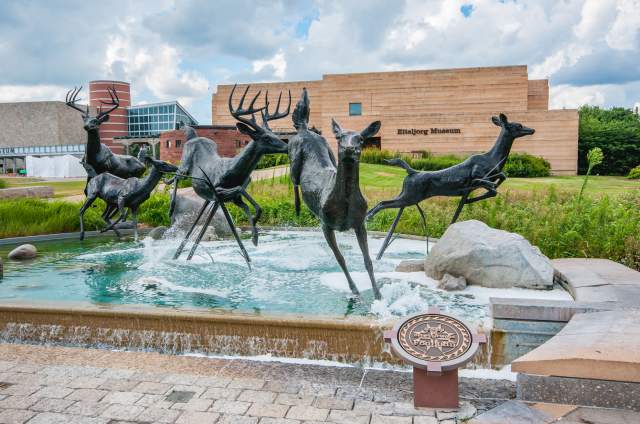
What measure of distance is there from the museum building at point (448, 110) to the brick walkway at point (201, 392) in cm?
3571

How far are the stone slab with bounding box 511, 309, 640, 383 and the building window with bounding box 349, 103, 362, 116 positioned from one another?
1596 inches

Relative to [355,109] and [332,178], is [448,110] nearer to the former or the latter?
[355,109]

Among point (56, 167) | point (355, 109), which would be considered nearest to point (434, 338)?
point (355, 109)

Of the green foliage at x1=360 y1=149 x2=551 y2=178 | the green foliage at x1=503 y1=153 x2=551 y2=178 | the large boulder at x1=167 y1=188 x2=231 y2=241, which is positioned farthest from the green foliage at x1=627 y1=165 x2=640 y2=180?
the large boulder at x1=167 y1=188 x2=231 y2=241

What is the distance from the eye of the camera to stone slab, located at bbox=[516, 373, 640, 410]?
3549 millimetres

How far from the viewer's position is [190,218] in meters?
12.9

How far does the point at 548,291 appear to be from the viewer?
22.2 feet

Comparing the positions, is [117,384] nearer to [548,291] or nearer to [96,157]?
[548,291]

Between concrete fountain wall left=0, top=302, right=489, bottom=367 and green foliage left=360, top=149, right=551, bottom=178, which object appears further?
green foliage left=360, top=149, right=551, bottom=178

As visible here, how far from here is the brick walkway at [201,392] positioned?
3.73 meters

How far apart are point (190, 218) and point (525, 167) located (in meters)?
26.2

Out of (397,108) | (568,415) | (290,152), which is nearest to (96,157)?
(290,152)

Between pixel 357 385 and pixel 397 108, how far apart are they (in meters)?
40.8

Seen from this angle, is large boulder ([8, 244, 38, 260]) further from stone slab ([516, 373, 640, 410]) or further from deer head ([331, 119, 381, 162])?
stone slab ([516, 373, 640, 410])
